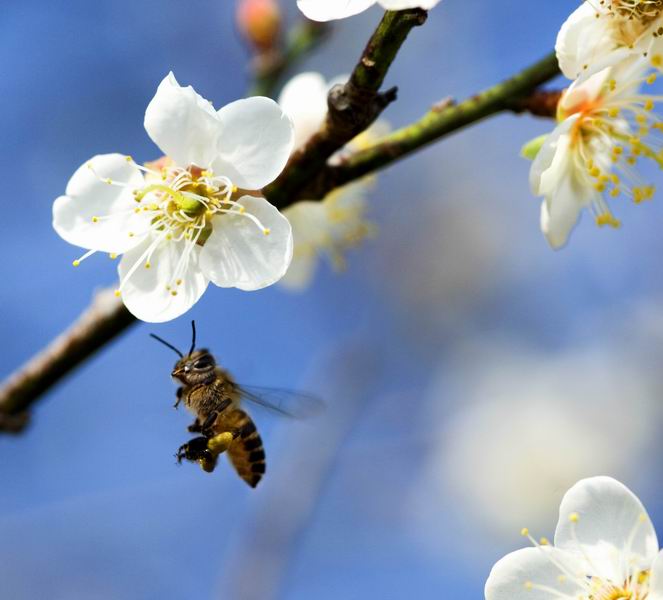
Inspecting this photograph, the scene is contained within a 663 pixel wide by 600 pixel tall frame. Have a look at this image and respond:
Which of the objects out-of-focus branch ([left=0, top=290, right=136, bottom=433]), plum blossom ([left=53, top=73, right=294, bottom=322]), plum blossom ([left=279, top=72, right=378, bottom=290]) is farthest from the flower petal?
plum blossom ([left=279, top=72, right=378, bottom=290])

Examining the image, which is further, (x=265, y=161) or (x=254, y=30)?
(x=254, y=30)

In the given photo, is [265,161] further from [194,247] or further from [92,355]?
[92,355]

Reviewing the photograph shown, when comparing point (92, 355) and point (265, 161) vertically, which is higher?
point (265, 161)

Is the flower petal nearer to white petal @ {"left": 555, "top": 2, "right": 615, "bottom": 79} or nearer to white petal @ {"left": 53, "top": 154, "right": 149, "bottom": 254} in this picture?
white petal @ {"left": 53, "top": 154, "right": 149, "bottom": 254}

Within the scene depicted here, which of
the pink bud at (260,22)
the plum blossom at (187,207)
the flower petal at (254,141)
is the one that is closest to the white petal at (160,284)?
the plum blossom at (187,207)

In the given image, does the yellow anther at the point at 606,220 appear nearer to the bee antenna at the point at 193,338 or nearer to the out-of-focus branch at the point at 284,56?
the bee antenna at the point at 193,338

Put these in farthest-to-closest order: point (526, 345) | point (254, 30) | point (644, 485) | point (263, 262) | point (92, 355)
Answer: point (526, 345), point (644, 485), point (254, 30), point (92, 355), point (263, 262)

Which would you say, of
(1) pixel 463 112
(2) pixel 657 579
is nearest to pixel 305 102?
(1) pixel 463 112

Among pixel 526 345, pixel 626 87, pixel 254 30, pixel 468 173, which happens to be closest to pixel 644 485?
pixel 526 345
